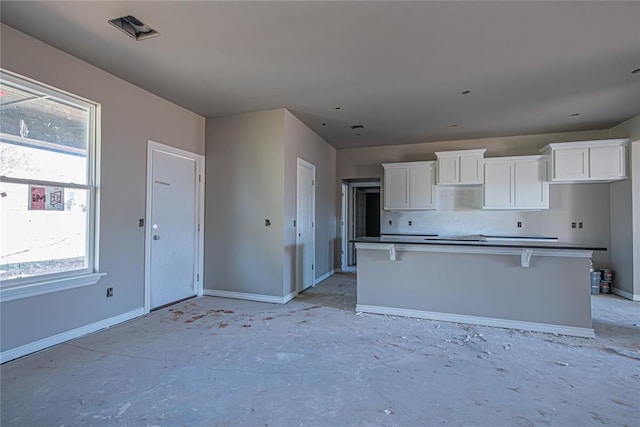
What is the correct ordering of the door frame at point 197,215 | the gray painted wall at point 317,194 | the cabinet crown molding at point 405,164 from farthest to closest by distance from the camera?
the cabinet crown molding at point 405,164 < the gray painted wall at point 317,194 < the door frame at point 197,215

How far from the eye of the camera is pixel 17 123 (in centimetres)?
262

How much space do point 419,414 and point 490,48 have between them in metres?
2.97

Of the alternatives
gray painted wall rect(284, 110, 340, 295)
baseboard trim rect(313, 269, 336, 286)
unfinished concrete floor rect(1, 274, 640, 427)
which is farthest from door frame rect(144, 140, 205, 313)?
baseboard trim rect(313, 269, 336, 286)

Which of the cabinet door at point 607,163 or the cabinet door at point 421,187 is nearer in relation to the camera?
the cabinet door at point 607,163

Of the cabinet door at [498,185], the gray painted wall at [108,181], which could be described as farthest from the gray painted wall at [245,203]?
the cabinet door at [498,185]

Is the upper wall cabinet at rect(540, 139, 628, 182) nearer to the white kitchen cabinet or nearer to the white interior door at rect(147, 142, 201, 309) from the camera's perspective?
the white kitchen cabinet

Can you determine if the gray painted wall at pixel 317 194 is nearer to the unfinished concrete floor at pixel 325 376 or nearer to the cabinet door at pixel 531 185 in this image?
the unfinished concrete floor at pixel 325 376

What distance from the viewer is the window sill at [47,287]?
2484mm

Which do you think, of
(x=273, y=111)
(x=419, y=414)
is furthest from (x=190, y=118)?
(x=419, y=414)

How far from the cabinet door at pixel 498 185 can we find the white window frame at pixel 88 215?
5.69 m

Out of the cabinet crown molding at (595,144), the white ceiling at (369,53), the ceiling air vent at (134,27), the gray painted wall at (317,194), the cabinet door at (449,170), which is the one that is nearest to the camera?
the white ceiling at (369,53)

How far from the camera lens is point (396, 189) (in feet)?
19.5

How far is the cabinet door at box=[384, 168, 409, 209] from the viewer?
232 inches

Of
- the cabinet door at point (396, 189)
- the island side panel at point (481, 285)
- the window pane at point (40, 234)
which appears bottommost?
the island side panel at point (481, 285)
